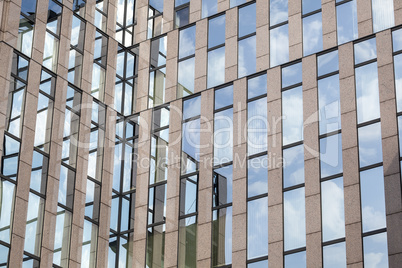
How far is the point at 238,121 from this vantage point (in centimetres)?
3950

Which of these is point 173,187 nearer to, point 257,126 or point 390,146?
point 257,126

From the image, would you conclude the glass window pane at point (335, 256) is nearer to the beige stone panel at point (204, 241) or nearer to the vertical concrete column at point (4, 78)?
the beige stone panel at point (204, 241)

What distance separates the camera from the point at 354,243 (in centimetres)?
3347

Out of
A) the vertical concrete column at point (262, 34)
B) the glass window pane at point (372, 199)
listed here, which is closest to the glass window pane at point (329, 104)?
the glass window pane at point (372, 199)

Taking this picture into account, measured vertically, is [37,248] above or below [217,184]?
below

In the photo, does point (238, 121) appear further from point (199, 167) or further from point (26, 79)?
point (26, 79)

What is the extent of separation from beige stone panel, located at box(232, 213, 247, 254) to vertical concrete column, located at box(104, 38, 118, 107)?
35.0ft

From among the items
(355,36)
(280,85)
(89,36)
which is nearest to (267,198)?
(280,85)

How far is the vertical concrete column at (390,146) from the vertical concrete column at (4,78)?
16.4 meters

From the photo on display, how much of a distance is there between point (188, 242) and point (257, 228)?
3792mm

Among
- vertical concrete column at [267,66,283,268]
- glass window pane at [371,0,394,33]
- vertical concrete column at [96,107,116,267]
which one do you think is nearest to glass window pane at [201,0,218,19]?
vertical concrete column at [267,66,283,268]

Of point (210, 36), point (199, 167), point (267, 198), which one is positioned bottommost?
point (267, 198)

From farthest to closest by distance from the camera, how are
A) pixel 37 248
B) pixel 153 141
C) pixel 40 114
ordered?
pixel 153 141 → pixel 40 114 → pixel 37 248

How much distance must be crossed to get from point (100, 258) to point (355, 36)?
16.0m
